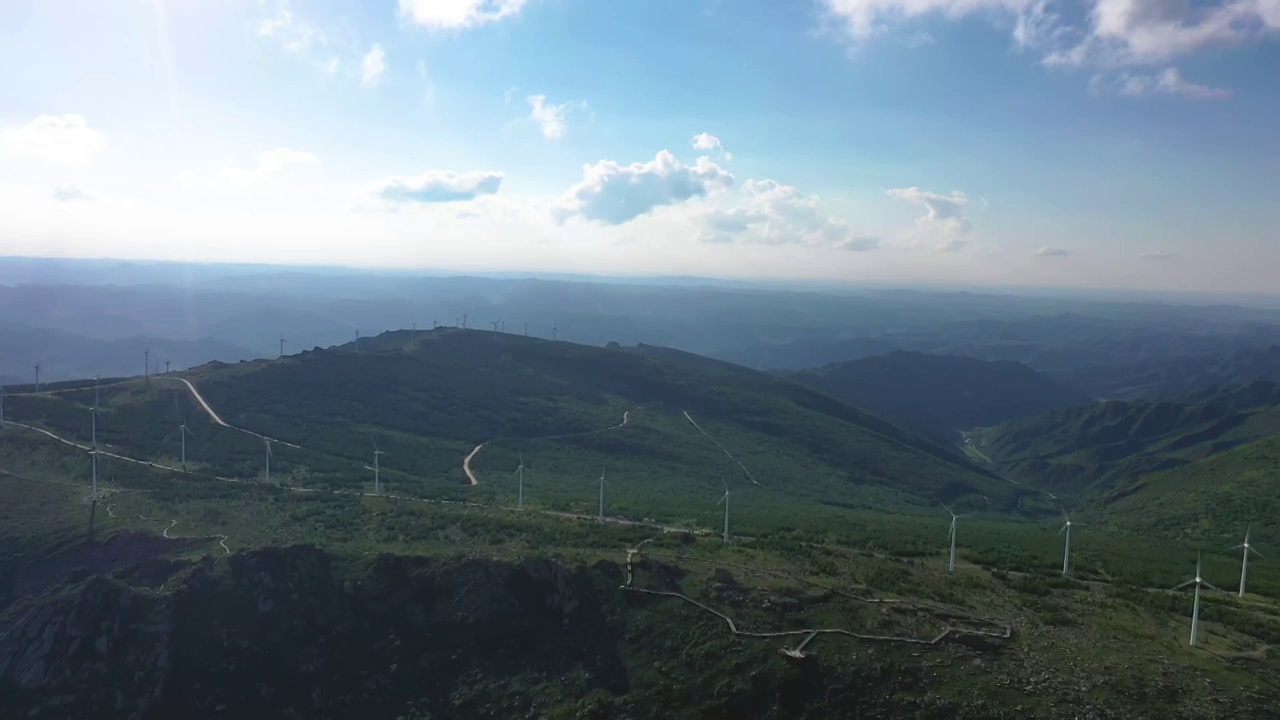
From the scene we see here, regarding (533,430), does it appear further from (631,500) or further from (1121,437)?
(1121,437)

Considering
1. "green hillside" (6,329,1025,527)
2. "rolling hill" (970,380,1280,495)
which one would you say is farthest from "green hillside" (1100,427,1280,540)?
"rolling hill" (970,380,1280,495)

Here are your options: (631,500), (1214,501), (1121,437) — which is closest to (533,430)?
→ (631,500)

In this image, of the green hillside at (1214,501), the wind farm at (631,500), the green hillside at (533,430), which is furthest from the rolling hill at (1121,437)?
the green hillside at (1214,501)

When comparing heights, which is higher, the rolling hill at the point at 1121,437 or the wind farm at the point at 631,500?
the wind farm at the point at 631,500

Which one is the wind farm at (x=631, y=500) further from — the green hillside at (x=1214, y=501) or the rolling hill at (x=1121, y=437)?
the rolling hill at (x=1121, y=437)

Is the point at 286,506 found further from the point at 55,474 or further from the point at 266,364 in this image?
the point at 266,364

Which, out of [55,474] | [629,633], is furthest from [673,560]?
[55,474]
